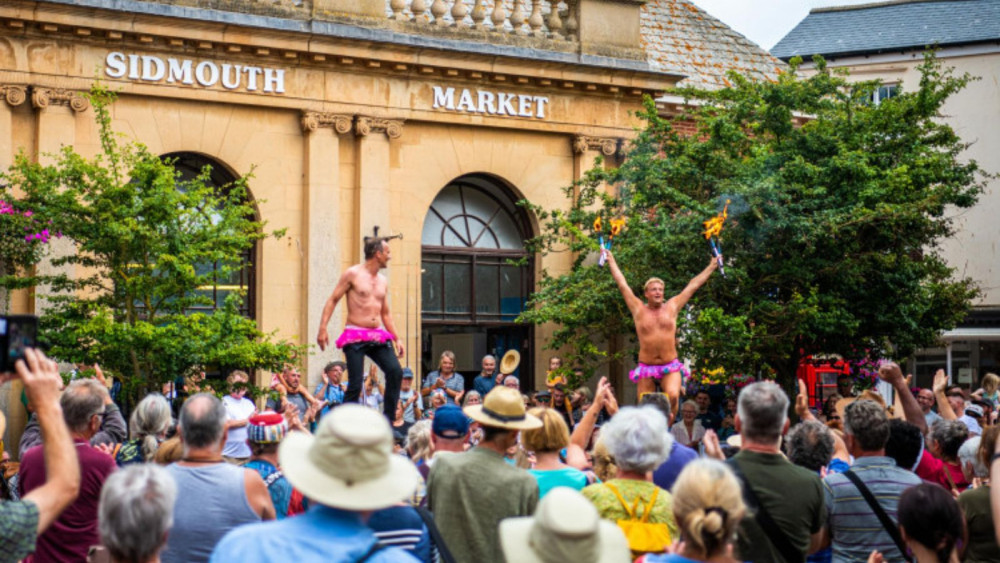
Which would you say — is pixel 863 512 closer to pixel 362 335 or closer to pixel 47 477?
pixel 47 477

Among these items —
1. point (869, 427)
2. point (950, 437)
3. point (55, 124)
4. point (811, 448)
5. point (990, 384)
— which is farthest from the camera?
point (55, 124)

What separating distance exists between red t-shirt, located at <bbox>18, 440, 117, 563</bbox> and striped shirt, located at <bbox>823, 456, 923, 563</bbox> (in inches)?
153

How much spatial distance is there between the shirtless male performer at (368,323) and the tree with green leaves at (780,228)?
678 cm

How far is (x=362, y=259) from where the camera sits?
2188cm

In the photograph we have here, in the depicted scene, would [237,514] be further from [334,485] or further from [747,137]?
[747,137]

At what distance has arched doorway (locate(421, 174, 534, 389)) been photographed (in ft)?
76.6

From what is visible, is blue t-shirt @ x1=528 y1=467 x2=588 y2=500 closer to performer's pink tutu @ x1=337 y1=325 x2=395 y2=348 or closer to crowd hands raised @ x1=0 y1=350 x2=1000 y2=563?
crowd hands raised @ x1=0 y1=350 x2=1000 y2=563

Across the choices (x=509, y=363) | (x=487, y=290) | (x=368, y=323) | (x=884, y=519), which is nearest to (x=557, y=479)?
(x=884, y=519)

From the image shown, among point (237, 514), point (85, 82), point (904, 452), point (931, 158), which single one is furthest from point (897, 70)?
point (237, 514)

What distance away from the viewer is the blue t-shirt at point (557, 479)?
7.17 metres

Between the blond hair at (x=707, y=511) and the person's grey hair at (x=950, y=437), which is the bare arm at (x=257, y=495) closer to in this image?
the blond hair at (x=707, y=511)

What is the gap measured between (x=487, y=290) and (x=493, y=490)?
17.4 m

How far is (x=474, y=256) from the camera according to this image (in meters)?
23.8

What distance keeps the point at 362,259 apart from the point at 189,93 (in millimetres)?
3863
